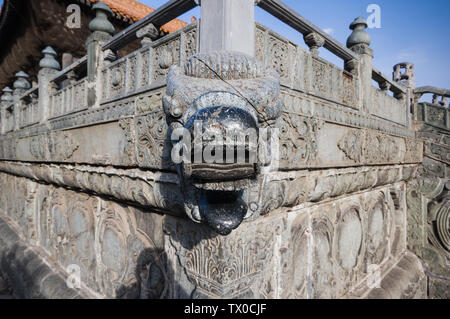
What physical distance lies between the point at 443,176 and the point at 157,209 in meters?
4.89

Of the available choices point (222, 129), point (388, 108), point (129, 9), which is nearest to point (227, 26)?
point (222, 129)

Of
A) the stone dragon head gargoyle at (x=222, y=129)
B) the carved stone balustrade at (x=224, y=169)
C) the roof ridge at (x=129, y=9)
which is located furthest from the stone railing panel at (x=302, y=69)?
the roof ridge at (x=129, y=9)

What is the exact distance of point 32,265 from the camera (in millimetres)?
3576

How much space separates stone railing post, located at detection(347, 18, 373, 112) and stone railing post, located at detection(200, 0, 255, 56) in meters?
1.90

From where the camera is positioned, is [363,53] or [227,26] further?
[363,53]

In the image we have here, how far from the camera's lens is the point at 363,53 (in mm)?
2705

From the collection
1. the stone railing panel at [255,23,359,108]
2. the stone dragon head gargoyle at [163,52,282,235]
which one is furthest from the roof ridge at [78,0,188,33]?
the stone dragon head gargoyle at [163,52,282,235]

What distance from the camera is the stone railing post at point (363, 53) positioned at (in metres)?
2.70

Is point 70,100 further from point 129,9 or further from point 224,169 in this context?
point 224,169

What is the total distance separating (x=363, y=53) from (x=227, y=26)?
2.16m

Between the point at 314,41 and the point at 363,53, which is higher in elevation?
the point at 363,53

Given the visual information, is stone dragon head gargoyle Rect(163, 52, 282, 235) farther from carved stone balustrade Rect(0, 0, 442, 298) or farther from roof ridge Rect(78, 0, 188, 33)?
roof ridge Rect(78, 0, 188, 33)

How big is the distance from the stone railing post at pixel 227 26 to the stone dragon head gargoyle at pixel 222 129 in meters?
0.25
